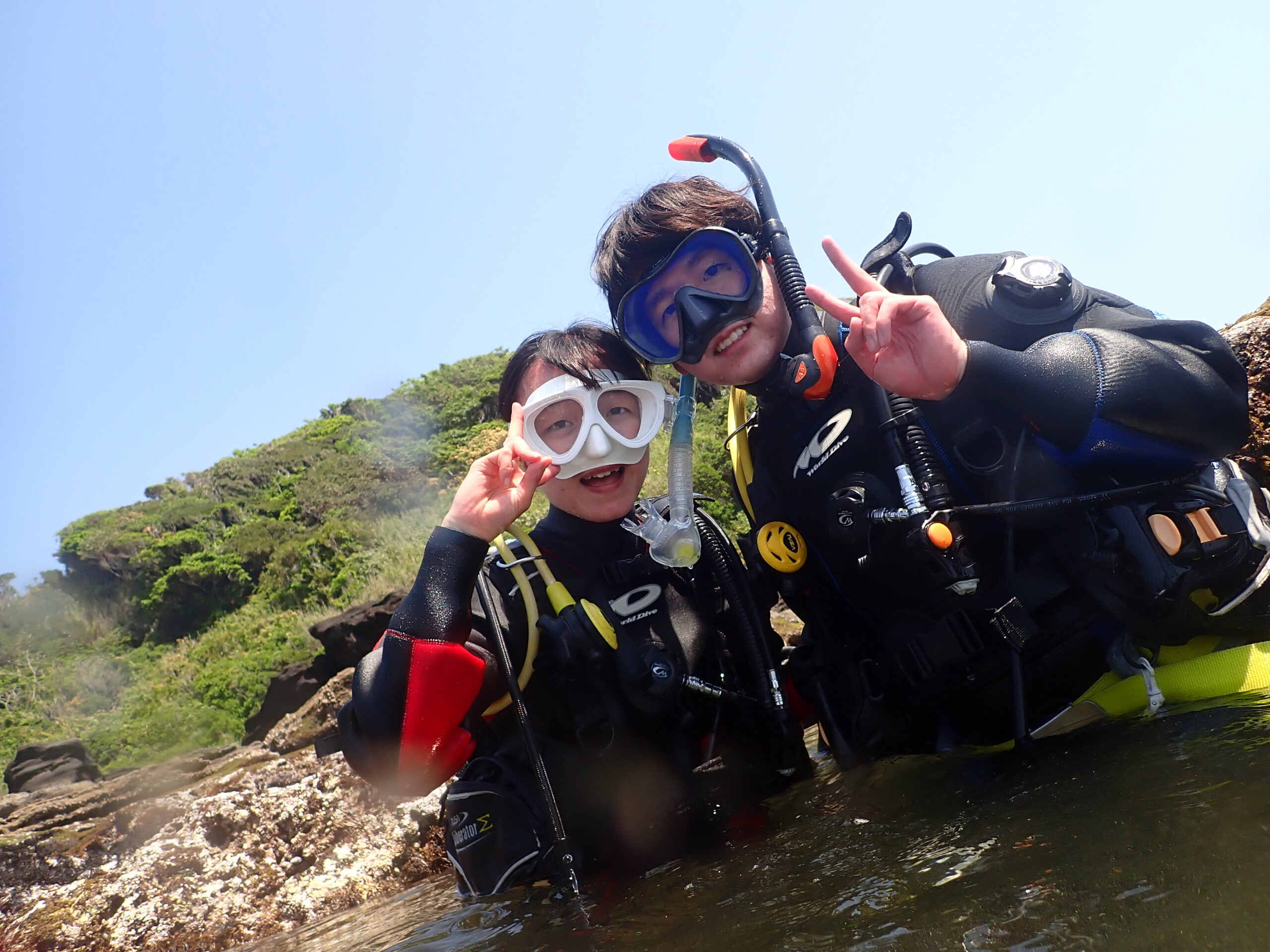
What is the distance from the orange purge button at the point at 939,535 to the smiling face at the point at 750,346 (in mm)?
805

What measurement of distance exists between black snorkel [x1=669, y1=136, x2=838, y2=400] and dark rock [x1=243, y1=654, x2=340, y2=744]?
8.31 m

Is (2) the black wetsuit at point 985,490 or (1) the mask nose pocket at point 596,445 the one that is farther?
(1) the mask nose pocket at point 596,445

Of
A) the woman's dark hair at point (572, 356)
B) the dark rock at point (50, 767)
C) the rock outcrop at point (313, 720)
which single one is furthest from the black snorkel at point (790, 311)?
the dark rock at point (50, 767)

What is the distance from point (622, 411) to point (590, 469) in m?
0.24

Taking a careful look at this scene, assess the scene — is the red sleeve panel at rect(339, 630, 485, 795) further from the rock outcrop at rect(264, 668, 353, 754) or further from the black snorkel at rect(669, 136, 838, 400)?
the rock outcrop at rect(264, 668, 353, 754)

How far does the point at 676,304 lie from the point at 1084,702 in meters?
1.64

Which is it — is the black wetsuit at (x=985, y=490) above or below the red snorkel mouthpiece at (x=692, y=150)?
below

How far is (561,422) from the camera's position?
2525 mm

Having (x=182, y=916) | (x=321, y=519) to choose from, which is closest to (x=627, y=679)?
(x=182, y=916)

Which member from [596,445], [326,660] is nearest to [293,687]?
[326,660]

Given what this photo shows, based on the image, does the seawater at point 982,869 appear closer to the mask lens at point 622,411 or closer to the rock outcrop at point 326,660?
the mask lens at point 622,411

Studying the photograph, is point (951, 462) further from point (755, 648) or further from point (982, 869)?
point (982, 869)

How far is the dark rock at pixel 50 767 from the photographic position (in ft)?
30.8

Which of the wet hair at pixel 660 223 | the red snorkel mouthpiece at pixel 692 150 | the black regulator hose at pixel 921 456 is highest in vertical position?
the red snorkel mouthpiece at pixel 692 150
